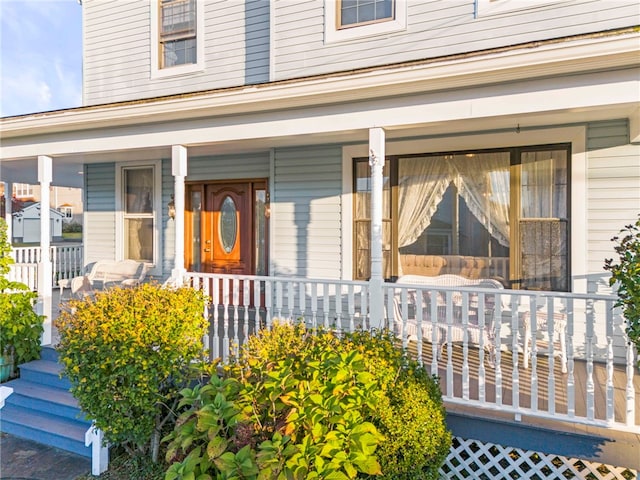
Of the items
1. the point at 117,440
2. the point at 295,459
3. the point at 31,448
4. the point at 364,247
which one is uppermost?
the point at 364,247

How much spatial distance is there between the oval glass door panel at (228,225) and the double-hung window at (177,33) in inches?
99.7

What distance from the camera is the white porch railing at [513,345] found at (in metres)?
3.38

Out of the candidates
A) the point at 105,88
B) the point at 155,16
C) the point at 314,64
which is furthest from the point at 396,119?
the point at 105,88

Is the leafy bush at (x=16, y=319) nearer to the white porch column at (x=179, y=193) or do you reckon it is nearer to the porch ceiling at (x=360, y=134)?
the porch ceiling at (x=360, y=134)

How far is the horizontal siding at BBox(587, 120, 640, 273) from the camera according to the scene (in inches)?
190

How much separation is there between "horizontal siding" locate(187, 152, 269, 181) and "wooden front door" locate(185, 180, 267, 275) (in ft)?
0.53

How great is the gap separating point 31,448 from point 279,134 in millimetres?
4203

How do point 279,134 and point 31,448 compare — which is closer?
point 31,448

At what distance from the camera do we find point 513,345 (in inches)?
140

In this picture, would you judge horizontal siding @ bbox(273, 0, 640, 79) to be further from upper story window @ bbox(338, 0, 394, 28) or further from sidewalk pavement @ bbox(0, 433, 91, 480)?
sidewalk pavement @ bbox(0, 433, 91, 480)

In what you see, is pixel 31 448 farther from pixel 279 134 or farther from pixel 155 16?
pixel 155 16

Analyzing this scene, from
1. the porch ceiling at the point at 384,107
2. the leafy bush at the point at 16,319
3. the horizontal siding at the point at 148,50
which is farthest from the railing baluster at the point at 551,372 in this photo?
the leafy bush at the point at 16,319

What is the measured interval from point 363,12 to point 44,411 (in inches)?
251

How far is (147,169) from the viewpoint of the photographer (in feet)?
26.3
